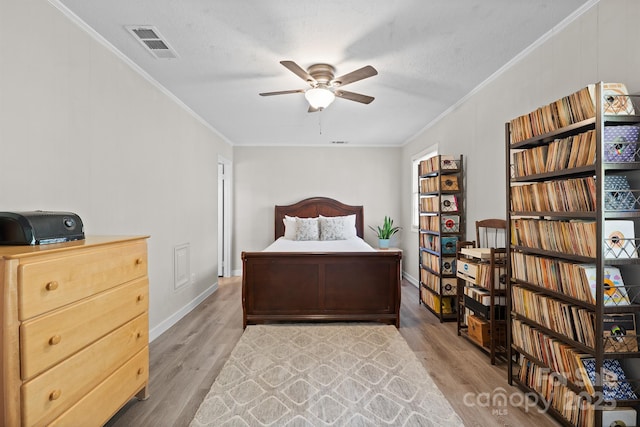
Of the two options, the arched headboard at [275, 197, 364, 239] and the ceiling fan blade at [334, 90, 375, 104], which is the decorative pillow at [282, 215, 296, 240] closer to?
the arched headboard at [275, 197, 364, 239]

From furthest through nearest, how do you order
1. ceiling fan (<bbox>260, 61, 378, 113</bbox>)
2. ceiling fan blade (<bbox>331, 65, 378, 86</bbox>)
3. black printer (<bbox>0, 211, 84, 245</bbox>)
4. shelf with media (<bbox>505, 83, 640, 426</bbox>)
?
ceiling fan (<bbox>260, 61, 378, 113</bbox>)
ceiling fan blade (<bbox>331, 65, 378, 86</bbox>)
shelf with media (<bbox>505, 83, 640, 426</bbox>)
black printer (<bbox>0, 211, 84, 245</bbox>)

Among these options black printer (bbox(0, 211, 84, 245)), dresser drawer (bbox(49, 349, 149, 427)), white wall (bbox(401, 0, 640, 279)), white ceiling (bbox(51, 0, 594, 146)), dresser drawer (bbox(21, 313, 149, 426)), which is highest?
white ceiling (bbox(51, 0, 594, 146))

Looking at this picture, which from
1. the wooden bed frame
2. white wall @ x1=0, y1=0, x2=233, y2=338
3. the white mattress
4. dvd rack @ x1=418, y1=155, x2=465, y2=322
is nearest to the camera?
white wall @ x1=0, y1=0, x2=233, y2=338

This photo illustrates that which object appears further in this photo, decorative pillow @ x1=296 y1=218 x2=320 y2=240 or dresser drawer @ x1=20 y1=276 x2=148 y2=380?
decorative pillow @ x1=296 y1=218 x2=320 y2=240

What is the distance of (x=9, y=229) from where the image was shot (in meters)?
1.44

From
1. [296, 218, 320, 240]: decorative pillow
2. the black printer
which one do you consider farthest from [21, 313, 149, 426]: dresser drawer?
[296, 218, 320, 240]: decorative pillow

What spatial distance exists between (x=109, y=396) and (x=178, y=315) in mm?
2026

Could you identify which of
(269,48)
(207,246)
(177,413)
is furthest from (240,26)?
(207,246)

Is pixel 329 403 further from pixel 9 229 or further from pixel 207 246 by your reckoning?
pixel 207 246

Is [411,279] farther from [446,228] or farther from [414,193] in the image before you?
[446,228]

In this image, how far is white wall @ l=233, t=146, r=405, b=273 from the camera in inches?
241

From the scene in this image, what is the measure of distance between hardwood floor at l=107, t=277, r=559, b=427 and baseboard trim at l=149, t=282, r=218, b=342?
2.3 inches

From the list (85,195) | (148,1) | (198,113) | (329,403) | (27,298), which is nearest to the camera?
(27,298)

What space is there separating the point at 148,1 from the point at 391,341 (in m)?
3.25
